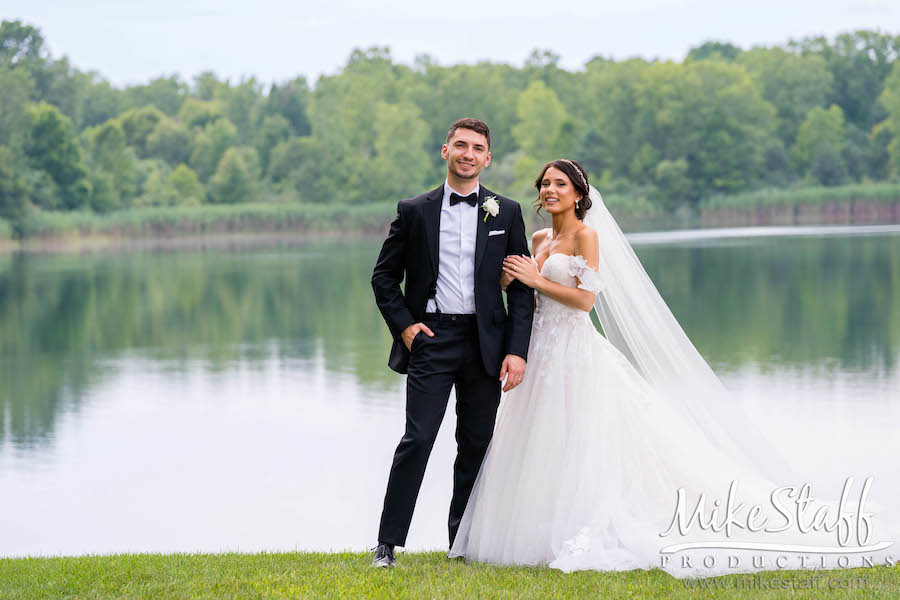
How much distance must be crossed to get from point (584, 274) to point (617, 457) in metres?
0.82

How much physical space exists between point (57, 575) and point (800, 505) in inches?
123

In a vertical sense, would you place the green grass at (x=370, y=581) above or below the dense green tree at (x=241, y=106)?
below

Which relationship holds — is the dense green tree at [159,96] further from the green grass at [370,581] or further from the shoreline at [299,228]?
the green grass at [370,581]

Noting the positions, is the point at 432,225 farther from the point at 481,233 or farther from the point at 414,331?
the point at 414,331

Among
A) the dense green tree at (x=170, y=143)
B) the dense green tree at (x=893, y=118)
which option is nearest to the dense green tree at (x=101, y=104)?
the dense green tree at (x=170, y=143)

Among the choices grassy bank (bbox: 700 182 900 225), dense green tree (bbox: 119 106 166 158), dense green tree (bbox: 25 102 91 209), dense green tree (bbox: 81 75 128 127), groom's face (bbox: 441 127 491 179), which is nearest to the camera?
groom's face (bbox: 441 127 491 179)

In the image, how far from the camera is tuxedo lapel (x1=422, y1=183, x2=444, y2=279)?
15.1 ft

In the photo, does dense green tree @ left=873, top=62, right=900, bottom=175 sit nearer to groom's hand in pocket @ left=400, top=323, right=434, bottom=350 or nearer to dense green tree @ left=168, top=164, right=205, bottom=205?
dense green tree @ left=168, top=164, right=205, bottom=205

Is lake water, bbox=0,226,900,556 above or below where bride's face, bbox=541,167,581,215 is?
below

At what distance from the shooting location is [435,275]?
459 centimetres

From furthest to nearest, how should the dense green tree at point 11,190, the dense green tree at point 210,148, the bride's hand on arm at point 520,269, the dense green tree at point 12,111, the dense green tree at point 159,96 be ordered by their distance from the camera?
the dense green tree at point 159,96 < the dense green tree at point 210,148 < the dense green tree at point 12,111 < the dense green tree at point 11,190 < the bride's hand on arm at point 520,269

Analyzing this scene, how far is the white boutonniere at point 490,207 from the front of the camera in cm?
461

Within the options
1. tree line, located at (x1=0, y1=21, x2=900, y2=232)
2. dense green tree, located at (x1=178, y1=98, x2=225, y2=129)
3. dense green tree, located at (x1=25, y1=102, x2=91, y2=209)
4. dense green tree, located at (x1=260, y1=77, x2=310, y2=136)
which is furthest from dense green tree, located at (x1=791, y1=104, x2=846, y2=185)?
dense green tree, located at (x1=25, y1=102, x2=91, y2=209)

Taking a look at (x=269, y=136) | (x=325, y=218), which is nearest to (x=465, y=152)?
(x=325, y=218)
